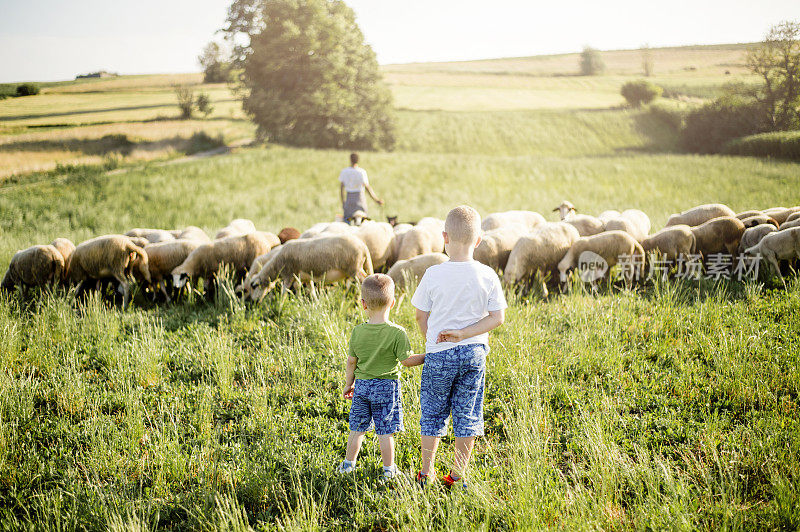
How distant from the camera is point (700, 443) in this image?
150 inches

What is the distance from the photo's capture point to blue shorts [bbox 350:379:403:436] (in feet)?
11.5

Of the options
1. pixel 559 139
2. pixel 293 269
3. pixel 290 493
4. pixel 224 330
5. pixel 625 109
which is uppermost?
pixel 625 109

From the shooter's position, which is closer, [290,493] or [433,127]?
[290,493]

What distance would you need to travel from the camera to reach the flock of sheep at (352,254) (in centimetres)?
785

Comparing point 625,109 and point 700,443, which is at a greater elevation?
point 625,109

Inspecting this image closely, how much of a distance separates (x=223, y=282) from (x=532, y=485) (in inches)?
256

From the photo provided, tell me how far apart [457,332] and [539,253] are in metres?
5.51

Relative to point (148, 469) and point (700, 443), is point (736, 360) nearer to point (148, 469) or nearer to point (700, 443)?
point (700, 443)

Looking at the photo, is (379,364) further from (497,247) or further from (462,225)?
(497,247)

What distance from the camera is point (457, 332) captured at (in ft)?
10.6

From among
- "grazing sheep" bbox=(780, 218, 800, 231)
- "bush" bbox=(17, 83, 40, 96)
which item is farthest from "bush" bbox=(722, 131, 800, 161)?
"bush" bbox=(17, 83, 40, 96)

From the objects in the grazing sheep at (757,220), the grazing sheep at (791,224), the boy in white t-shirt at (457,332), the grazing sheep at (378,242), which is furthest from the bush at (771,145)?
the boy in white t-shirt at (457,332)

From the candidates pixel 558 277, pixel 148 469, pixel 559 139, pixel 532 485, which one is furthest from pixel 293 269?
pixel 559 139

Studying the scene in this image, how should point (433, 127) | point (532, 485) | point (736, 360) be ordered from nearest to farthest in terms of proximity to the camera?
point (532, 485)
point (736, 360)
point (433, 127)
